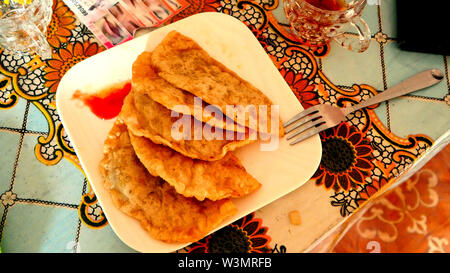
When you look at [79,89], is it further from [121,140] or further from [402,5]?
[402,5]

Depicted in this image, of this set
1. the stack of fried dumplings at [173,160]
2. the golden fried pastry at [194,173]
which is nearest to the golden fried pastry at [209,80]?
the stack of fried dumplings at [173,160]

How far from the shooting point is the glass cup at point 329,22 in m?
1.65

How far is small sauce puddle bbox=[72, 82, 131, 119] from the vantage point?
59.4 inches

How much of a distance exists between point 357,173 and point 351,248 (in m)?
0.85

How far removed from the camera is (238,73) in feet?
5.42

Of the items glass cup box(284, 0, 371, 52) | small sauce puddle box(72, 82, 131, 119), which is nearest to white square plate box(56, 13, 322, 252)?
small sauce puddle box(72, 82, 131, 119)

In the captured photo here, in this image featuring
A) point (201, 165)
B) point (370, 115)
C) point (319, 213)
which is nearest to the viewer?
point (201, 165)

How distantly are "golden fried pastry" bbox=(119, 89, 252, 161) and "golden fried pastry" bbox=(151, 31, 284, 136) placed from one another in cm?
10

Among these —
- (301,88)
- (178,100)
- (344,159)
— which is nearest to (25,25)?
(178,100)

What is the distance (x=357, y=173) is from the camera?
156 cm

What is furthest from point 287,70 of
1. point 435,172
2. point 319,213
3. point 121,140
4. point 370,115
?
point 435,172

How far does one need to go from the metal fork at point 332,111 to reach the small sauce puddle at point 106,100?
0.70 meters

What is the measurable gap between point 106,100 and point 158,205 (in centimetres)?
53

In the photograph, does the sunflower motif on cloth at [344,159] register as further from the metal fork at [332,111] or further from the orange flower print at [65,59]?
the orange flower print at [65,59]
